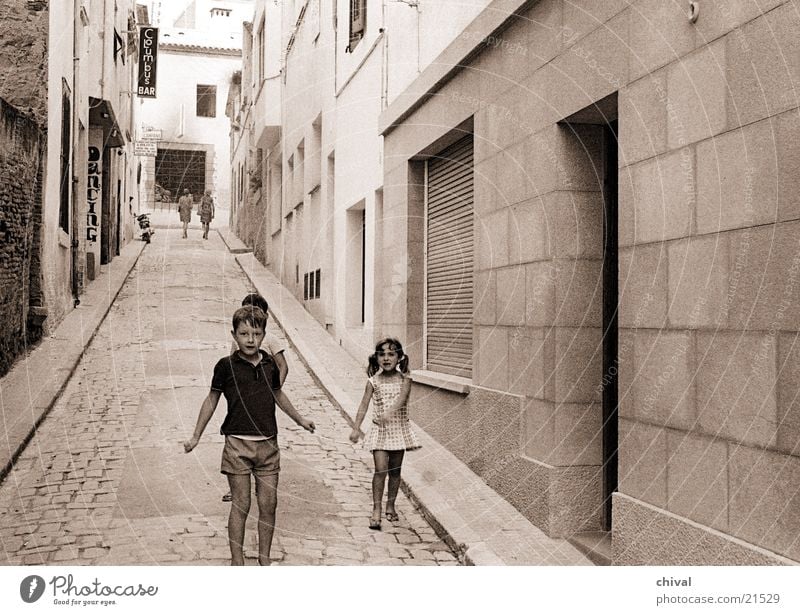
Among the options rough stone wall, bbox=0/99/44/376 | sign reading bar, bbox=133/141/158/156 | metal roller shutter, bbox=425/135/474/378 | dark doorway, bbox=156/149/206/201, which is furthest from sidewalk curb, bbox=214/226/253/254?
metal roller shutter, bbox=425/135/474/378

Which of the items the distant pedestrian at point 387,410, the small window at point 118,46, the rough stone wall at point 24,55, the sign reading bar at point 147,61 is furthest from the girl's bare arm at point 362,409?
the sign reading bar at point 147,61

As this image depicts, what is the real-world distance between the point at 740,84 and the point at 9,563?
4270mm

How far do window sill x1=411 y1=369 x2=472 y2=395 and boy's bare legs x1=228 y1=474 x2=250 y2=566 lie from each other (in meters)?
3.01

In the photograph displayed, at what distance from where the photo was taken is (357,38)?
12148 mm

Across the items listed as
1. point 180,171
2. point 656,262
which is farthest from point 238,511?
point 180,171

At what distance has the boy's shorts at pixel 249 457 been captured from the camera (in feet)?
14.7

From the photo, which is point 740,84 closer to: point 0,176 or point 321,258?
point 0,176

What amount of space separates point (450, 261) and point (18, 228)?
4962 millimetres

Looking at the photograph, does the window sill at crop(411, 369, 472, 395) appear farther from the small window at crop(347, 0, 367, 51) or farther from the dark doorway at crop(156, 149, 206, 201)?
the dark doorway at crop(156, 149, 206, 201)

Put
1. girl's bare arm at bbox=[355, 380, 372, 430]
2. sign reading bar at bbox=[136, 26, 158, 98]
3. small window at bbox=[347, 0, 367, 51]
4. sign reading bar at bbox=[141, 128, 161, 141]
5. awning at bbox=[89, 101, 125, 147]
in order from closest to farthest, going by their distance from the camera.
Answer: girl's bare arm at bbox=[355, 380, 372, 430], small window at bbox=[347, 0, 367, 51], awning at bbox=[89, 101, 125, 147], sign reading bar at bbox=[136, 26, 158, 98], sign reading bar at bbox=[141, 128, 161, 141]

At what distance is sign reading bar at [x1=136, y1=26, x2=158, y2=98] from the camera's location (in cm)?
2466

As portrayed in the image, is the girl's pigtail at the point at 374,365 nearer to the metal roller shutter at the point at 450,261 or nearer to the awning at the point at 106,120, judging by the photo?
the metal roller shutter at the point at 450,261
